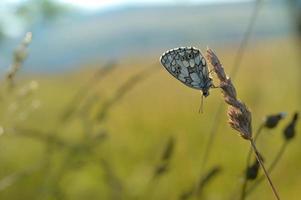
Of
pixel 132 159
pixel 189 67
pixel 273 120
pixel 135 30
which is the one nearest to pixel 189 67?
pixel 189 67

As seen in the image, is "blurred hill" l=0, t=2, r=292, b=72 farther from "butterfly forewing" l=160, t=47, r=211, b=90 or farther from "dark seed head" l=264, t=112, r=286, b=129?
"butterfly forewing" l=160, t=47, r=211, b=90

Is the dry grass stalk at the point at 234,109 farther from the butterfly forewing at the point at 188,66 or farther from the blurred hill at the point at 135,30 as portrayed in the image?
the blurred hill at the point at 135,30

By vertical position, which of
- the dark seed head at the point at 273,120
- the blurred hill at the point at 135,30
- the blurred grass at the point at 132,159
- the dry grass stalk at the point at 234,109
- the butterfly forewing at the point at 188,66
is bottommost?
the blurred hill at the point at 135,30

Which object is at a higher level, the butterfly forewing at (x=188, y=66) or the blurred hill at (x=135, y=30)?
the butterfly forewing at (x=188, y=66)

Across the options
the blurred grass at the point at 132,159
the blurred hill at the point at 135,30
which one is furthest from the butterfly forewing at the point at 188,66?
the blurred hill at the point at 135,30

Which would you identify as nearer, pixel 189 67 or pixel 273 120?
pixel 189 67

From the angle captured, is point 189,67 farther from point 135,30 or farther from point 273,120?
point 135,30

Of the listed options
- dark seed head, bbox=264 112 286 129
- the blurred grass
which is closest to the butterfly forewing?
dark seed head, bbox=264 112 286 129
